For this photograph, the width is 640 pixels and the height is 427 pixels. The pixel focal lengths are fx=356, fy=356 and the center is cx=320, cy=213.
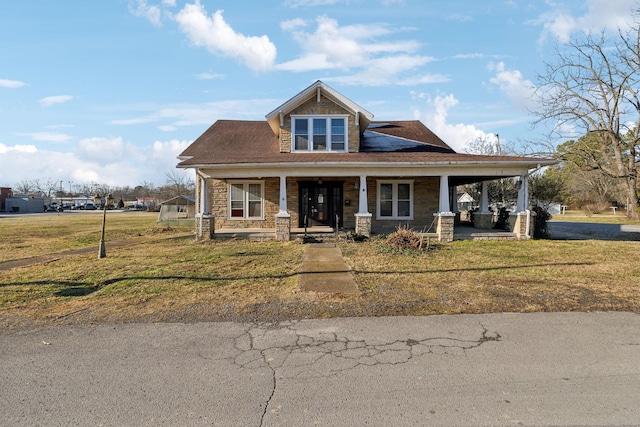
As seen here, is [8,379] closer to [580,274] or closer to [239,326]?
[239,326]

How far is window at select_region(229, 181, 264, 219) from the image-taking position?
15938mm

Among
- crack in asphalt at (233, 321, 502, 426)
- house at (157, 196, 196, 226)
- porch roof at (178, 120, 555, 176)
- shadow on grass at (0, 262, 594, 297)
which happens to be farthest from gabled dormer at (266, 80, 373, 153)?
house at (157, 196, 196, 226)

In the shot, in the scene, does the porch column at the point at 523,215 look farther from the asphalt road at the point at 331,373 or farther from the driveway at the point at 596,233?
the asphalt road at the point at 331,373

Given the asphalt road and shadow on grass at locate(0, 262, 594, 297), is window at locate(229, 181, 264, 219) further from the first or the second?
the asphalt road

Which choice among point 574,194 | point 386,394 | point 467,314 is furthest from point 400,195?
point 574,194

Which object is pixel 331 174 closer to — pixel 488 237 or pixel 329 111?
pixel 329 111

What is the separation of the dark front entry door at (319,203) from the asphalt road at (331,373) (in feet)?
36.3

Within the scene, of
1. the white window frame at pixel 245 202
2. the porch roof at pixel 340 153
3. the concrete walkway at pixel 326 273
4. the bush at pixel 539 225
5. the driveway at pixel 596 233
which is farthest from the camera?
the white window frame at pixel 245 202

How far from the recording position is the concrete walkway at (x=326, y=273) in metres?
6.57

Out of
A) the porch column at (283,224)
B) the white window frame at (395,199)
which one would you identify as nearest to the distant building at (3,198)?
the porch column at (283,224)

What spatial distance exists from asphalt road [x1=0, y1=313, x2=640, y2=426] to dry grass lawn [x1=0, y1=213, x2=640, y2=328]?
1.69 feet

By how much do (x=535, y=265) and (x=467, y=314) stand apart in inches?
186

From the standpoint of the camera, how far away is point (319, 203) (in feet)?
52.4

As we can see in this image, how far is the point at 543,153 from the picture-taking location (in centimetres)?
1933
